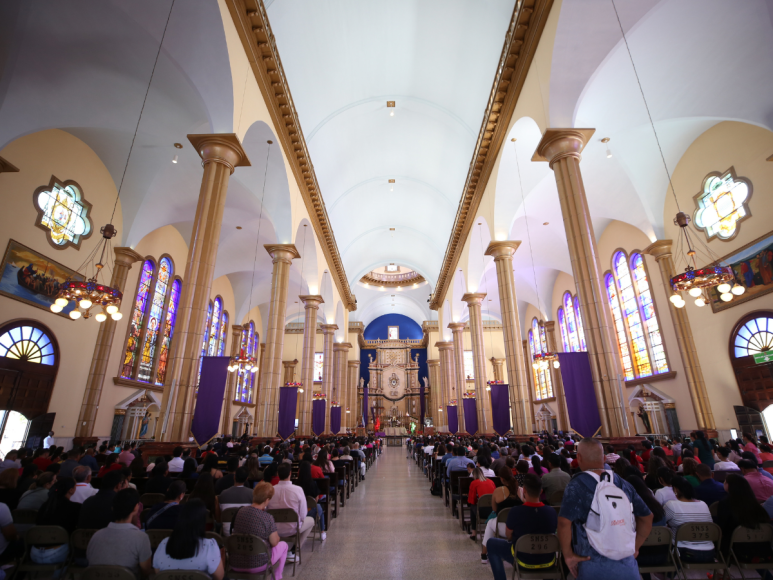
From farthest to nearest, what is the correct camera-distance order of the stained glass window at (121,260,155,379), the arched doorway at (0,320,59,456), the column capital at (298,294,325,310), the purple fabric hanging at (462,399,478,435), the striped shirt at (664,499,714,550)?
the column capital at (298,294,325,310) < the purple fabric hanging at (462,399,478,435) < the stained glass window at (121,260,155,379) < the arched doorway at (0,320,59,456) < the striped shirt at (664,499,714,550)

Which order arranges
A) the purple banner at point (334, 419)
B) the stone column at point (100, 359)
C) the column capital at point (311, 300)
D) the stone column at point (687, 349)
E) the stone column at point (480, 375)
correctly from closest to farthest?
the stone column at point (687, 349) → the stone column at point (100, 359) → the stone column at point (480, 375) → the column capital at point (311, 300) → the purple banner at point (334, 419)

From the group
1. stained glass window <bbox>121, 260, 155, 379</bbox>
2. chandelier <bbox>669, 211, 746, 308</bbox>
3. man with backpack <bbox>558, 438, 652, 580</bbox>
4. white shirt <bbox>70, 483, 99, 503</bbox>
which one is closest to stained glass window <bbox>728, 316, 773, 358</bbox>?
chandelier <bbox>669, 211, 746, 308</bbox>

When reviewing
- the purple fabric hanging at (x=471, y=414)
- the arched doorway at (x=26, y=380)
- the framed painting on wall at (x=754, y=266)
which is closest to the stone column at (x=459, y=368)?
the purple fabric hanging at (x=471, y=414)

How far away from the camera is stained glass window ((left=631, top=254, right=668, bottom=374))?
1338 cm

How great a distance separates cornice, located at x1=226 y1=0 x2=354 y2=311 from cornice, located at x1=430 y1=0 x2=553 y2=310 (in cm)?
524

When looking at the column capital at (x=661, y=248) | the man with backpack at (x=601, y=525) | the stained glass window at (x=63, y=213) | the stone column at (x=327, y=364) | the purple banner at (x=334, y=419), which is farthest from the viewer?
the purple banner at (x=334, y=419)

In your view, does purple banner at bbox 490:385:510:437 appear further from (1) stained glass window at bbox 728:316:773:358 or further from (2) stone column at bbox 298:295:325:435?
(2) stone column at bbox 298:295:325:435

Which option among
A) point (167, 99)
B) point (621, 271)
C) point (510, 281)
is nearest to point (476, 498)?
point (510, 281)

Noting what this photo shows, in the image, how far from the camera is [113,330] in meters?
12.4

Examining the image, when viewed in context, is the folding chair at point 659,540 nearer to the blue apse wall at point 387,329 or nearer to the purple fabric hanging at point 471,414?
the purple fabric hanging at point 471,414

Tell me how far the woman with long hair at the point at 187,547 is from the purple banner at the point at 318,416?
1411 cm

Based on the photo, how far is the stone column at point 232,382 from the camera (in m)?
21.1

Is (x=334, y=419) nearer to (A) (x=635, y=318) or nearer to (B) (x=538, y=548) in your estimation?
(A) (x=635, y=318)

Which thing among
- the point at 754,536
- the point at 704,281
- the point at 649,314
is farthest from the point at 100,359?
the point at 649,314
